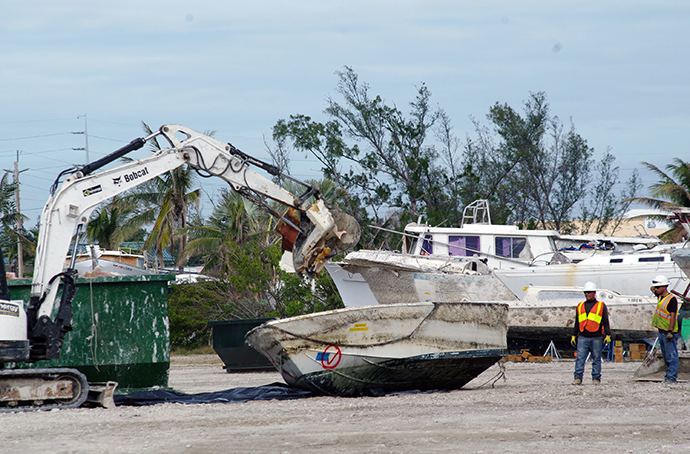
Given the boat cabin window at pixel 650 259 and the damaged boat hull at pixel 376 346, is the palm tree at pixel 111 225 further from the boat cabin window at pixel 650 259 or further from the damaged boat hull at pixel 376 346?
the damaged boat hull at pixel 376 346

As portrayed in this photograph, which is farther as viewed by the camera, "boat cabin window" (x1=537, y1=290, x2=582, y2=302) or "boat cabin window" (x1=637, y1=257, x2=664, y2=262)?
"boat cabin window" (x1=637, y1=257, x2=664, y2=262)

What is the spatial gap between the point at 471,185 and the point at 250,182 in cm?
2104

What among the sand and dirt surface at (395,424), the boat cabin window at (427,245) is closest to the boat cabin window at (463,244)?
the boat cabin window at (427,245)

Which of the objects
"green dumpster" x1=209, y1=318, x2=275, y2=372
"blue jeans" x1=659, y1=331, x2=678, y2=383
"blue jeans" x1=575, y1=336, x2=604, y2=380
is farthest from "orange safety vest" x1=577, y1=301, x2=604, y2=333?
"green dumpster" x1=209, y1=318, x2=275, y2=372

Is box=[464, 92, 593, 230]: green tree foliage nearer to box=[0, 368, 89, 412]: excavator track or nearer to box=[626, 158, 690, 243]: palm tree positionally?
box=[626, 158, 690, 243]: palm tree

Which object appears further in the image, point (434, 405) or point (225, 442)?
point (434, 405)

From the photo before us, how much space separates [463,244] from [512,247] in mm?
1299

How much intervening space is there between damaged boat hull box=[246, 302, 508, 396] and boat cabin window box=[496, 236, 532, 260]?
10045 millimetres

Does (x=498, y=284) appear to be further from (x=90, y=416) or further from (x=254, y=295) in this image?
(x=90, y=416)

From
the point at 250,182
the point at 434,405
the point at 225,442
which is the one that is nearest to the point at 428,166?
the point at 250,182

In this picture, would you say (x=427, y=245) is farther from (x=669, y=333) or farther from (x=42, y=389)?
(x=42, y=389)

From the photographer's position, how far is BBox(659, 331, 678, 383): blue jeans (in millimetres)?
10781

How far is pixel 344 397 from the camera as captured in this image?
10.1 meters

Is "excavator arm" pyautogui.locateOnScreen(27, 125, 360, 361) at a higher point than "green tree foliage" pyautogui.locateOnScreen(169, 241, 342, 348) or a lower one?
higher
